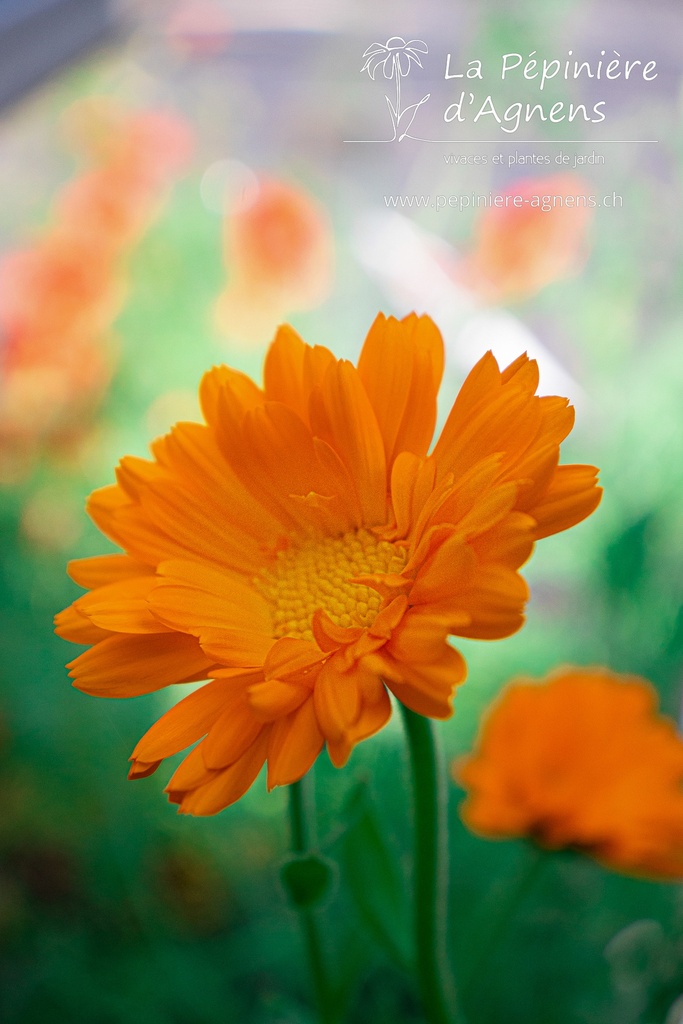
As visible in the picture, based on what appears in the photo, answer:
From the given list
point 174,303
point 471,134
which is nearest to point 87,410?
point 174,303

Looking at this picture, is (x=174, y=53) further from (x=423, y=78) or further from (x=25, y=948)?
(x=25, y=948)

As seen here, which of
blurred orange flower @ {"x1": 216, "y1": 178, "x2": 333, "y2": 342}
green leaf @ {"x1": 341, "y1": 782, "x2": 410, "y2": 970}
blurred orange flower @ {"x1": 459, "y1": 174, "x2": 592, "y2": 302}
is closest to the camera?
green leaf @ {"x1": 341, "y1": 782, "x2": 410, "y2": 970}

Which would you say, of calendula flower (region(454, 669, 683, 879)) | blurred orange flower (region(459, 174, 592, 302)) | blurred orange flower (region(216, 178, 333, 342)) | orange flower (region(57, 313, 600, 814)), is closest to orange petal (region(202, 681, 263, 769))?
orange flower (region(57, 313, 600, 814))

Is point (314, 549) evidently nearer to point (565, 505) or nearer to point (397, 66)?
point (565, 505)

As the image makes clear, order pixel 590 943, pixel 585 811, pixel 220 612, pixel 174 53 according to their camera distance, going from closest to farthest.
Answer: pixel 220 612
pixel 585 811
pixel 590 943
pixel 174 53

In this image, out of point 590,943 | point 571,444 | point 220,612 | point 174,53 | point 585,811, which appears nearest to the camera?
point 220,612

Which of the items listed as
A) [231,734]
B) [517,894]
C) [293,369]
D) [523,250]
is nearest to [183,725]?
[231,734]

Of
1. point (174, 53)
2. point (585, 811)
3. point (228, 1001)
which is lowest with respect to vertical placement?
point (228, 1001)

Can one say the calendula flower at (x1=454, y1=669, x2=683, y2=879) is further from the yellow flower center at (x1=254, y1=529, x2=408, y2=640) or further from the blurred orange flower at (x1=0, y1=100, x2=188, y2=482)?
the blurred orange flower at (x1=0, y1=100, x2=188, y2=482)
